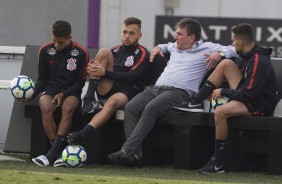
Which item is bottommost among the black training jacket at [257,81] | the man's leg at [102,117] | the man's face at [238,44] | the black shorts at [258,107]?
the man's leg at [102,117]

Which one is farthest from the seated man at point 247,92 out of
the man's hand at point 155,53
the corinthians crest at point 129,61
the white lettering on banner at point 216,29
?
the white lettering on banner at point 216,29

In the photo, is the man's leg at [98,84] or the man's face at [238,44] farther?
the man's leg at [98,84]

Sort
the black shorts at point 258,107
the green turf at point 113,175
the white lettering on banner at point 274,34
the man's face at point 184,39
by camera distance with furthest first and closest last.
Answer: the white lettering on banner at point 274,34
the man's face at point 184,39
the black shorts at point 258,107
the green turf at point 113,175

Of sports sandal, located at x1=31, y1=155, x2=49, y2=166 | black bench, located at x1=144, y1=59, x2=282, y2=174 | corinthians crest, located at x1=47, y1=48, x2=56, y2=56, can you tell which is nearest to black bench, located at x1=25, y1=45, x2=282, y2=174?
black bench, located at x1=144, y1=59, x2=282, y2=174

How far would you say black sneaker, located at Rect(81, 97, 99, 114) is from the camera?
412 inches

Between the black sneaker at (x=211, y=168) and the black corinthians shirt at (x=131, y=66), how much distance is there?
126 centimetres

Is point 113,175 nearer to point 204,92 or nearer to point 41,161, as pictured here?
point 41,161

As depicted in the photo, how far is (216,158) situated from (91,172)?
43.0 inches

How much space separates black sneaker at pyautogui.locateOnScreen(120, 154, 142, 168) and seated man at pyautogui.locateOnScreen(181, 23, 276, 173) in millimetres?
643

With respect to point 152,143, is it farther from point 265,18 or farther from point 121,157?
point 265,18

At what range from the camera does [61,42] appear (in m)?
10.7

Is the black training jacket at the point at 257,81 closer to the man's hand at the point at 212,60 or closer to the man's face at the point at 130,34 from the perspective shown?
the man's hand at the point at 212,60

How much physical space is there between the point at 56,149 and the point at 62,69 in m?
0.83

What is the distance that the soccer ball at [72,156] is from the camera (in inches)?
398
